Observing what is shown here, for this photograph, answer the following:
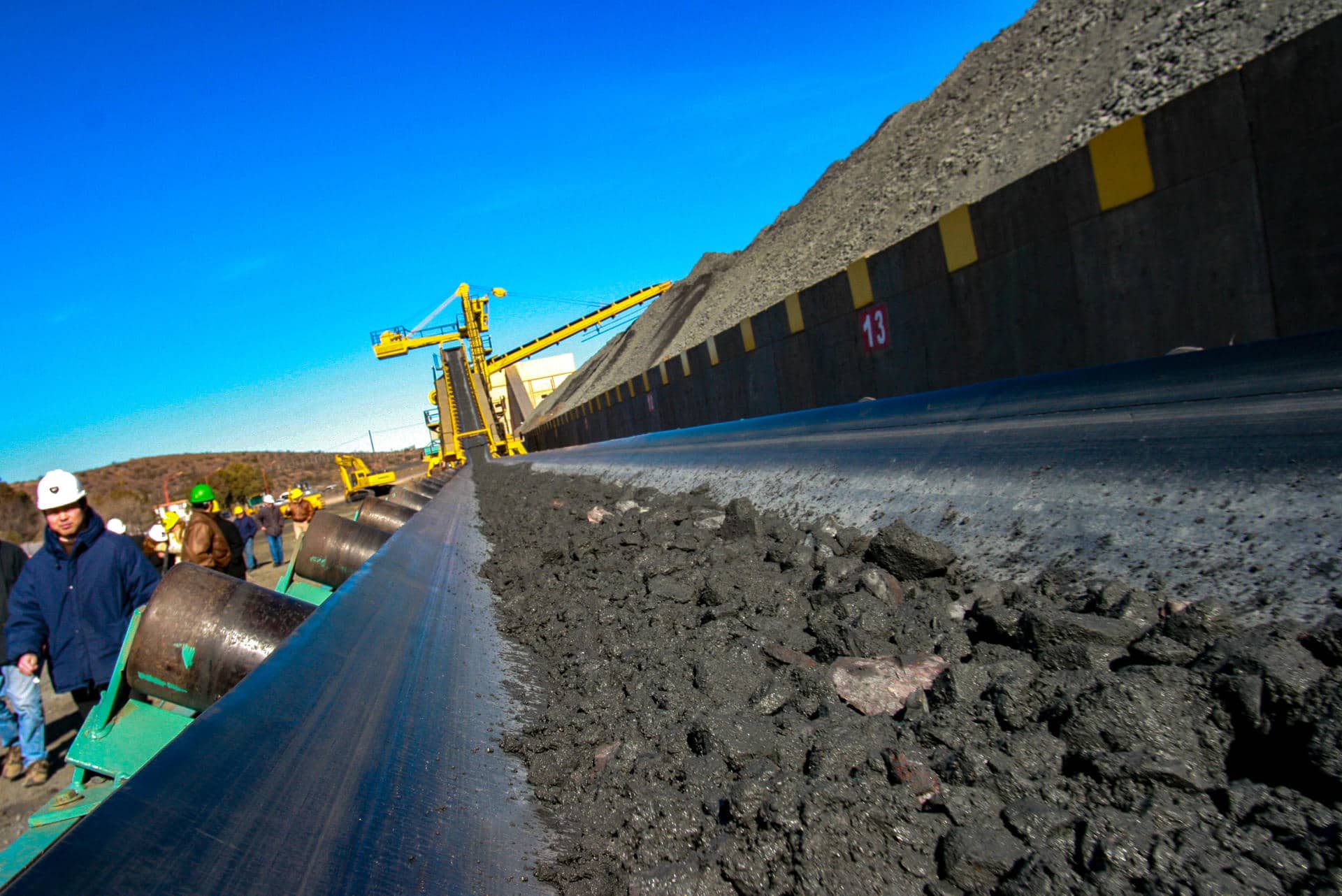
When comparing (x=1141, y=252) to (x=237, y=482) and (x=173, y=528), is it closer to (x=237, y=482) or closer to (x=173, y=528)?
(x=173, y=528)

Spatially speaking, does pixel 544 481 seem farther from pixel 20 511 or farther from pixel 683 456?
pixel 20 511

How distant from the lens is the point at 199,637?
270cm

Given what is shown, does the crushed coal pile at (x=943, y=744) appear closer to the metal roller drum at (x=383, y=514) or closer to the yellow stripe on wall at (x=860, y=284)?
the metal roller drum at (x=383, y=514)

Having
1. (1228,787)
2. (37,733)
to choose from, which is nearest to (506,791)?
(1228,787)

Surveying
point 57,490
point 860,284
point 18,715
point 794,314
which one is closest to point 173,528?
point 18,715

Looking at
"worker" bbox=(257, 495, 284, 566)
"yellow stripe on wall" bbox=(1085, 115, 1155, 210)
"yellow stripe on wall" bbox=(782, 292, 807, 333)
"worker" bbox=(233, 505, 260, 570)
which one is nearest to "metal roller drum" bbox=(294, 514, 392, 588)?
"yellow stripe on wall" bbox=(1085, 115, 1155, 210)

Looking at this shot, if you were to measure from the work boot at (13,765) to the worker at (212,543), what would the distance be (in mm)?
1708

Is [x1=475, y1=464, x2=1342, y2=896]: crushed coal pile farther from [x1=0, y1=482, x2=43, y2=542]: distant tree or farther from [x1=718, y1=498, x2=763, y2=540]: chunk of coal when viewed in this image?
[x1=0, y1=482, x2=43, y2=542]: distant tree

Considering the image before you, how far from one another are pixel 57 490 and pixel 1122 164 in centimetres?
639

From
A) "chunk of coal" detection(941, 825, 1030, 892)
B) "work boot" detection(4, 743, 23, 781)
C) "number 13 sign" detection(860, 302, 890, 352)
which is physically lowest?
"work boot" detection(4, 743, 23, 781)

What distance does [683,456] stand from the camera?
20.7ft

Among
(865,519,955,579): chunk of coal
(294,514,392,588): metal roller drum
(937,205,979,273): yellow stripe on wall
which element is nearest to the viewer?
(865,519,955,579): chunk of coal

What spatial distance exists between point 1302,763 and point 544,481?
8315mm

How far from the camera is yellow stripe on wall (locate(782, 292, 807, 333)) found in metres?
9.10
